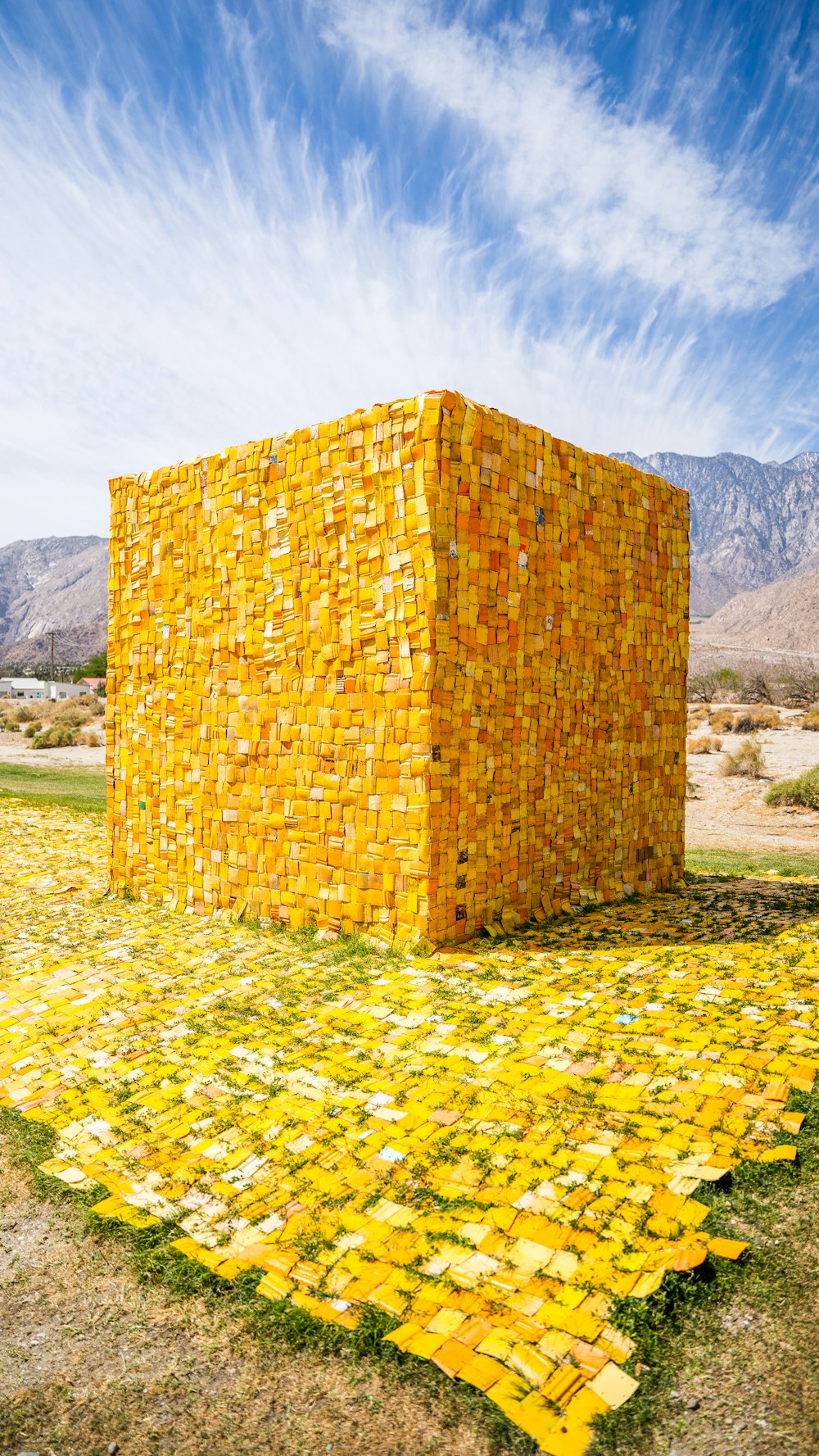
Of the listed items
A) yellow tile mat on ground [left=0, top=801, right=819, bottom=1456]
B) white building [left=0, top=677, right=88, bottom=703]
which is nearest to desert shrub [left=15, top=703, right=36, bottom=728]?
white building [left=0, top=677, right=88, bottom=703]

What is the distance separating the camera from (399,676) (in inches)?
192

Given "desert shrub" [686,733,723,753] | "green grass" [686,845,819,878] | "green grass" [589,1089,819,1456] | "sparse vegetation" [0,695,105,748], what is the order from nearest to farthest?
"green grass" [589,1089,819,1456] → "green grass" [686,845,819,878] → "desert shrub" [686,733,723,753] → "sparse vegetation" [0,695,105,748]

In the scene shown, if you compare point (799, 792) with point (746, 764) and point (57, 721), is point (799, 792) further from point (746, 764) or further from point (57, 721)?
point (57, 721)

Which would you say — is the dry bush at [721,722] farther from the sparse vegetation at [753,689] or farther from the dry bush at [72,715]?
the dry bush at [72,715]

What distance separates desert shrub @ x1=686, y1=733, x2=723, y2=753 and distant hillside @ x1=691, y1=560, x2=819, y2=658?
93.6 feet

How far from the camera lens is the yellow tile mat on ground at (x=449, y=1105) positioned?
2.33 metres

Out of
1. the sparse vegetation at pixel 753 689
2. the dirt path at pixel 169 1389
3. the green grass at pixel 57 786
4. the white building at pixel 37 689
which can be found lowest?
the dirt path at pixel 169 1389

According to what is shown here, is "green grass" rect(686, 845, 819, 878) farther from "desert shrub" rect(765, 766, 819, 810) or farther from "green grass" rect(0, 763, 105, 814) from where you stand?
"green grass" rect(0, 763, 105, 814)

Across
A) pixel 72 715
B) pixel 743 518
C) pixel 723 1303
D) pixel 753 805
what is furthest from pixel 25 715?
pixel 743 518

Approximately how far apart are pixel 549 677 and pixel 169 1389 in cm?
417

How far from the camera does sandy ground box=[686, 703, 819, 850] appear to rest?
11.7 metres

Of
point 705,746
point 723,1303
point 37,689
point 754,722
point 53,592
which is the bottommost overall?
point 723,1303

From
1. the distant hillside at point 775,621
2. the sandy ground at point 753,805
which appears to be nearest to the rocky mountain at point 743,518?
the distant hillside at point 775,621

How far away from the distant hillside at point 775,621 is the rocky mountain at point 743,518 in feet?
68.2
